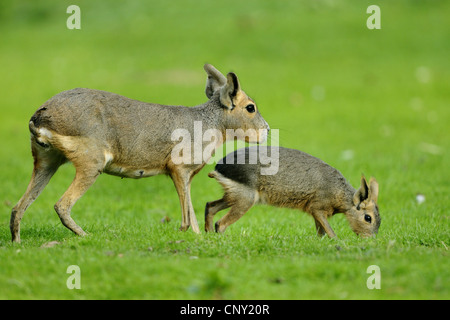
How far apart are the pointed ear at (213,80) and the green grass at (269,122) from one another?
5.61 feet

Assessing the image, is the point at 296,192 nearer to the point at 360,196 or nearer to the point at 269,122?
the point at 360,196

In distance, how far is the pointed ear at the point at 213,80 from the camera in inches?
320

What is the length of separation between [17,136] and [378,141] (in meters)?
7.85

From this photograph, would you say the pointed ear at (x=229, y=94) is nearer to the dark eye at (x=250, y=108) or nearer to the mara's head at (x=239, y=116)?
the mara's head at (x=239, y=116)

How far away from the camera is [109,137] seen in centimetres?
711

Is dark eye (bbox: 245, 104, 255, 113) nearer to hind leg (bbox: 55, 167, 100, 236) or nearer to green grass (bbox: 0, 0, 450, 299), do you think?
green grass (bbox: 0, 0, 450, 299)

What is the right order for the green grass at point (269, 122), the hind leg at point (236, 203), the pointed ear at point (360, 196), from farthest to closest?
the pointed ear at point (360, 196), the hind leg at point (236, 203), the green grass at point (269, 122)

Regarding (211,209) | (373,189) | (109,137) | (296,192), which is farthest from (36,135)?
(373,189)

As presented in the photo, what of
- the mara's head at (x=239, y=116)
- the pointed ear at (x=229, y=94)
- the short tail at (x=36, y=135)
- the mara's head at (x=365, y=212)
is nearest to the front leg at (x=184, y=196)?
the mara's head at (x=239, y=116)

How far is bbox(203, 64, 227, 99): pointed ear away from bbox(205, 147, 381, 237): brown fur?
2.66 feet

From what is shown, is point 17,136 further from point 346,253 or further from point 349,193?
point 346,253

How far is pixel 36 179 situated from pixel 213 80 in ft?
7.86

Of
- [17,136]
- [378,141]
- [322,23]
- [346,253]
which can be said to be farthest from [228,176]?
[322,23]

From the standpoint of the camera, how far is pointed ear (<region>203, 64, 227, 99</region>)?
812 centimetres
